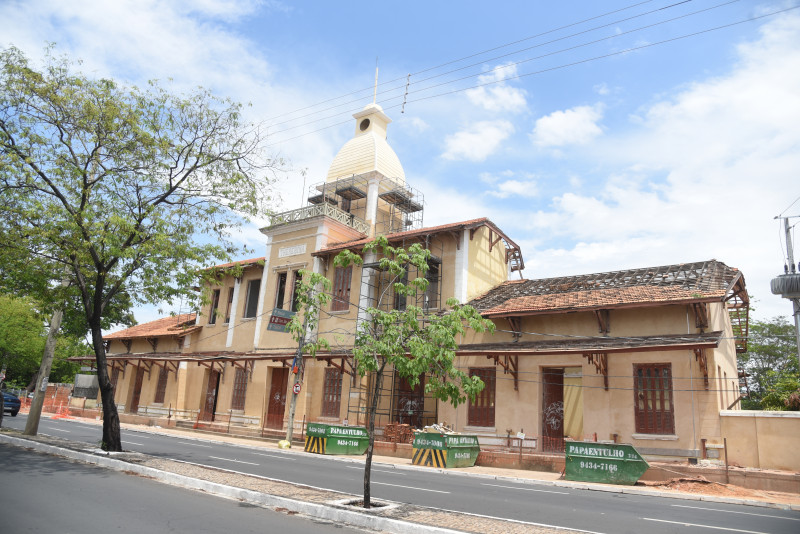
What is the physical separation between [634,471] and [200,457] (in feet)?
38.7

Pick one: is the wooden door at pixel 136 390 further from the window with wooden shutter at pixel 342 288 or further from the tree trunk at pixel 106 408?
the tree trunk at pixel 106 408

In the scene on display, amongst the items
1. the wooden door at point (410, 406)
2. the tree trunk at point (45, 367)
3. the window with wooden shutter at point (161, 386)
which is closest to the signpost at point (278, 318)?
the wooden door at point (410, 406)

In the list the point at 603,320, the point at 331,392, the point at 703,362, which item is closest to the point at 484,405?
the point at 603,320

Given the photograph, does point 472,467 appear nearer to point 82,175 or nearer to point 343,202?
point 82,175

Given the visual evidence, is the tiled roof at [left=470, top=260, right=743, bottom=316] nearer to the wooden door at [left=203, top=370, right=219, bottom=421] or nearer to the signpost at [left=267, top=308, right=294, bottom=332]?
the signpost at [left=267, top=308, right=294, bottom=332]

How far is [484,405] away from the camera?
835 inches

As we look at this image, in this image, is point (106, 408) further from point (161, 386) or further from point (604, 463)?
point (161, 386)

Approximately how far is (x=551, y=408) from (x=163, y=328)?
84.8 ft

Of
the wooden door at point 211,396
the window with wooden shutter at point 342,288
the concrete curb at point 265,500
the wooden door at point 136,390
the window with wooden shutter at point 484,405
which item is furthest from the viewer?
the wooden door at point 136,390

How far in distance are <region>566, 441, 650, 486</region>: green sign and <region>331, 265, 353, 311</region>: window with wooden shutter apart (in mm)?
13449

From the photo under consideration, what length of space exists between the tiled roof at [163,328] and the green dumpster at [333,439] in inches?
572

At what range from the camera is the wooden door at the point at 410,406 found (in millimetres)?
23406

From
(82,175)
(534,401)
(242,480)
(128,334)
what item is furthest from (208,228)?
(128,334)

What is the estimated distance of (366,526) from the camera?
796cm
